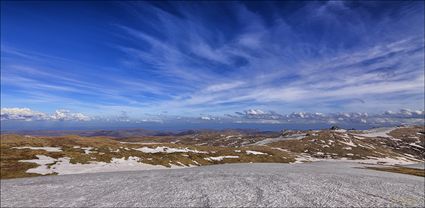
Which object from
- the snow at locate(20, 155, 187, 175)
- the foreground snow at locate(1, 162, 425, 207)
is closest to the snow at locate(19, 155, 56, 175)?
the snow at locate(20, 155, 187, 175)

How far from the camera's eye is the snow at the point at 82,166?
5091 cm

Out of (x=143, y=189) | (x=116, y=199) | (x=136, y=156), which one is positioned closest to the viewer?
(x=116, y=199)

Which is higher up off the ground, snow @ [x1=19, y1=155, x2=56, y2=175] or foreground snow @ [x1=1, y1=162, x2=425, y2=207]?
snow @ [x1=19, y1=155, x2=56, y2=175]

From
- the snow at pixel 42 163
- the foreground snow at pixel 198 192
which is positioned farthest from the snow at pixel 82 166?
the foreground snow at pixel 198 192

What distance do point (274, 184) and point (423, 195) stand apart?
2080 centimetres

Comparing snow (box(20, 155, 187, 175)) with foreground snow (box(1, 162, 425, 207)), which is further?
snow (box(20, 155, 187, 175))

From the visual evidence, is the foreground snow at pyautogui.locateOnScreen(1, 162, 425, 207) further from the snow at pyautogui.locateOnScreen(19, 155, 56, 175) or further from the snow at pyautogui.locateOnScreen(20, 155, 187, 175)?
the snow at pyautogui.locateOnScreen(20, 155, 187, 175)

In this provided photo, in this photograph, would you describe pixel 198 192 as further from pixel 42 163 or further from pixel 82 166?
pixel 42 163

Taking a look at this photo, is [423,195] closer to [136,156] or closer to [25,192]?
[25,192]

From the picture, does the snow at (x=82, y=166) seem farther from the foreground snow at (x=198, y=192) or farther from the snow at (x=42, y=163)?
the foreground snow at (x=198, y=192)

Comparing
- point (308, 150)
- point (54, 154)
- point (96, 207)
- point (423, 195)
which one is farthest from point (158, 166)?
point (308, 150)

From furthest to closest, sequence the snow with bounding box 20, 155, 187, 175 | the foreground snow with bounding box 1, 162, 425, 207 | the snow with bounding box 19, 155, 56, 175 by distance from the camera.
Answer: the snow with bounding box 20, 155, 187, 175 < the snow with bounding box 19, 155, 56, 175 < the foreground snow with bounding box 1, 162, 425, 207

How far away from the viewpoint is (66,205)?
2945cm

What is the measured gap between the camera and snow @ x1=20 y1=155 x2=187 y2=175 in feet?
167
